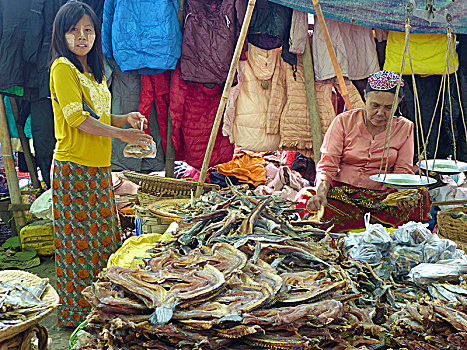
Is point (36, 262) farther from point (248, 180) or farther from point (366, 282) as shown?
point (366, 282)

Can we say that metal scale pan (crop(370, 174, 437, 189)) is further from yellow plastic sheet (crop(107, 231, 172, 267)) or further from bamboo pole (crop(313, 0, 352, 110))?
bamboo pole (crop(313, 0, 352, 110))

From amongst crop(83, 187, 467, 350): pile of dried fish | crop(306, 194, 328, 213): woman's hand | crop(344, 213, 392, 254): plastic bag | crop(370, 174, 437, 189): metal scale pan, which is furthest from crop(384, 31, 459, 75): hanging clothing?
crop(83, 187, 467, 350): pile of dried fish

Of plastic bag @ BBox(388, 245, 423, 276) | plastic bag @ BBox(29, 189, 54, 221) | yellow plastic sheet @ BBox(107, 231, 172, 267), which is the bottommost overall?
plastic bag @ BBox(29, 189, 54, 221)

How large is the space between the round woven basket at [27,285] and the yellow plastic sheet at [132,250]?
0.29 m

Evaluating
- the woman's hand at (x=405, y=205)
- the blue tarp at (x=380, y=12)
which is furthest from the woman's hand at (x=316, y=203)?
the blue tarp at (x=380, y=12)

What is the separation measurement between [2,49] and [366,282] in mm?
3620

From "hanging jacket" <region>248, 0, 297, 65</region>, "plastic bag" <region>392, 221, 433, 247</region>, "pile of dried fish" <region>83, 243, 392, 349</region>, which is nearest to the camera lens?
"pile of dried fish" <region>83, 243, 392, 349</region>

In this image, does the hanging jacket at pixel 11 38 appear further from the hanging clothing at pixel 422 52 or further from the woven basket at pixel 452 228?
the woven basket at pixel 452 228

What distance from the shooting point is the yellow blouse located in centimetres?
235

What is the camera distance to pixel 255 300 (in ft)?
2.99

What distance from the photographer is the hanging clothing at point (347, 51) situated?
3.69 m

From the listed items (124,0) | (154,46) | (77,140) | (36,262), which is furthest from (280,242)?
(36,262)

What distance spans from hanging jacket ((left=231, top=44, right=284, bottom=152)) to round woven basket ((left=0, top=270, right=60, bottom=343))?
237 centimetres

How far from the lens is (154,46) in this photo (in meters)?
3.57
